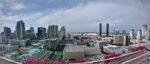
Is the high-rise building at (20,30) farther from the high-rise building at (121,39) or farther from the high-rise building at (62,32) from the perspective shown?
the high-rise building at (121,39)

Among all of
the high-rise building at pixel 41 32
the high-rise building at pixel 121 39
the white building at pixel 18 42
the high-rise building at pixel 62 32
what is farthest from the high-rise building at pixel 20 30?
the high-rise building at pixel 121 39

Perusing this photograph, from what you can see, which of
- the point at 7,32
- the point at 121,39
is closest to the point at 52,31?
the point at 7,32

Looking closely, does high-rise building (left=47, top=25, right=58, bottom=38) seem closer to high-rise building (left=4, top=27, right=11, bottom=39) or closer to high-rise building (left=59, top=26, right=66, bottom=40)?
high-rise building (left=59, top=26, right=66, bottom=40)

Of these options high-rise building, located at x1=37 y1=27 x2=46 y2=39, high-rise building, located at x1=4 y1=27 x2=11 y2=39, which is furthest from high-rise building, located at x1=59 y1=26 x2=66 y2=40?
high-rise building, located at x1=4 y1=27 x2=11 y2=39

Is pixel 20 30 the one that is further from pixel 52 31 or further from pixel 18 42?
pixel 52 31

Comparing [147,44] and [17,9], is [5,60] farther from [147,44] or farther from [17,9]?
[147,44]

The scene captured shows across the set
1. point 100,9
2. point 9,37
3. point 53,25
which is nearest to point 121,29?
point 100,9

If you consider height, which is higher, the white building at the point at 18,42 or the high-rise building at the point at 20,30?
the high-rise building at the point at 20,30
